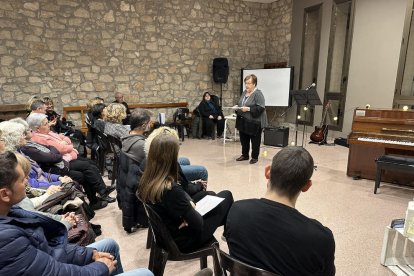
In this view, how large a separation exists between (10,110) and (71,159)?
326 cm

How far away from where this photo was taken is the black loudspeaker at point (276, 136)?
6.38m

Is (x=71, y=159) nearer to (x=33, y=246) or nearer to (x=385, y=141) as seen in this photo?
(x=33, y=246)

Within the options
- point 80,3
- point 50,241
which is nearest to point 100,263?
point 50,241

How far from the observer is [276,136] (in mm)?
6469

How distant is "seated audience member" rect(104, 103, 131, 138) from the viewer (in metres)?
3.69

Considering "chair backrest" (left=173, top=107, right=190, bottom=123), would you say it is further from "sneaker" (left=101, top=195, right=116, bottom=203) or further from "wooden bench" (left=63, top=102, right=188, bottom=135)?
"sneaker" (left=101, top=195, right=116, bottom=203)

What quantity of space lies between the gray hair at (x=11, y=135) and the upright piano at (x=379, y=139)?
3.80 metres

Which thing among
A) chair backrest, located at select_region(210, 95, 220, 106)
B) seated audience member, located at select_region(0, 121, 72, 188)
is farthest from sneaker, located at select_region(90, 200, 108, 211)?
chair backrest, located at select_region(210, 95, 220, 106)

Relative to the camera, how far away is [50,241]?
1449 mm

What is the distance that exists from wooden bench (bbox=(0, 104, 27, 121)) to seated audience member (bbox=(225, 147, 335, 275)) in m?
5.79

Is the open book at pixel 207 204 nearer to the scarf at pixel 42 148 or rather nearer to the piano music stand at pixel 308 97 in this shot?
the scarf at pixel 42 148

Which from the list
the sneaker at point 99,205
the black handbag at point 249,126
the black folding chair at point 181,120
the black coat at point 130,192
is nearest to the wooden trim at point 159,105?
the black folding chair at point 181,120

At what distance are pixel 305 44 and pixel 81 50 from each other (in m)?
5.16

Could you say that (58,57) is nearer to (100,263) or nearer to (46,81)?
(46,81)
